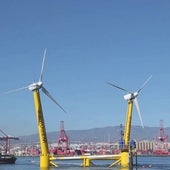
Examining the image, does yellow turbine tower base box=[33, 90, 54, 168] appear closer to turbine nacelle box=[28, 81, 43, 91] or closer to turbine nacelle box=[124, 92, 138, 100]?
turbine nacelle box=[28, 81, 43, 91]

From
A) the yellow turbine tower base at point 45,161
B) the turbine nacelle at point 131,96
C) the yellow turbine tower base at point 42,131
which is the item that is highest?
the turbine nacelle at point 131,96

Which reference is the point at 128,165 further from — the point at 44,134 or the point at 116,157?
the point at 44,134

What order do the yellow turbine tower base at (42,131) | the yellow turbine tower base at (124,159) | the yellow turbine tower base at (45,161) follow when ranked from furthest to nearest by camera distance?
the yellow turbine tower base at (124,159)
the yellow turbine tower base at (45,161)
the yellow turbine tower base at (42,131)

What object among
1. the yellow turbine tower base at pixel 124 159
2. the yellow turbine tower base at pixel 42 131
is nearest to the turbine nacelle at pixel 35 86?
the yellow turbine tower base at pixel 42 131

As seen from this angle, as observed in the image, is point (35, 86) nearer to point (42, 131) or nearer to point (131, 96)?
point (42, 131)

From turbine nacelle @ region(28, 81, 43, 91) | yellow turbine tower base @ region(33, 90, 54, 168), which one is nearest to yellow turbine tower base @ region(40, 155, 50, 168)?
yellow turbine tower base @ region(33, 90, 54, 168)

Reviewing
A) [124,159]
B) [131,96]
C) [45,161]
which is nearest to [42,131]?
[45,161]

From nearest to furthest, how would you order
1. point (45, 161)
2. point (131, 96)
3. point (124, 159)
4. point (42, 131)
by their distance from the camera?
point (42, 131) < point (45, 161) < point (124, 159) < point (131, 96)

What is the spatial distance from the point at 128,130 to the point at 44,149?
23911 mm

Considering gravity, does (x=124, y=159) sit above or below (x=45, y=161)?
above

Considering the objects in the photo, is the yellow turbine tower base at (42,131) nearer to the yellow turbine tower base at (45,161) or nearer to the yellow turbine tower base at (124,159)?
the yellow turbine tower base at (45,161)

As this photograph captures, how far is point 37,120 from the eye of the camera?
373 ft

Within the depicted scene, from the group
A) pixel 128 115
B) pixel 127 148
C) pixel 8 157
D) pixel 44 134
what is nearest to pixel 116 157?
pixel 127 148

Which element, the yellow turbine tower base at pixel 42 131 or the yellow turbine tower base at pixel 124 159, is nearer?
the yellow turbine tower base at pixel 42 131
